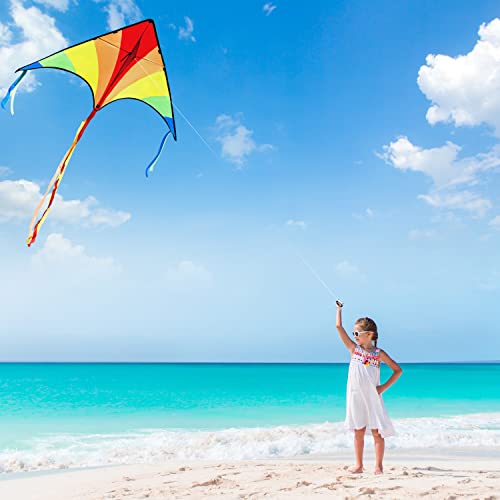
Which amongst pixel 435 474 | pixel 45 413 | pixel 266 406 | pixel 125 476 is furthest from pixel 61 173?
pixel 266 406

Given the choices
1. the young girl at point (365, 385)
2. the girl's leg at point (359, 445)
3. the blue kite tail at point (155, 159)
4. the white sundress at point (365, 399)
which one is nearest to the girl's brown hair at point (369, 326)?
the young girl at point (365, 385)

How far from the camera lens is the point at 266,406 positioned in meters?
14.8

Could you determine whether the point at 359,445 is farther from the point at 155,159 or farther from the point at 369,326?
the point at 155,159

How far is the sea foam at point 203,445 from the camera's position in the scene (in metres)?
6.78

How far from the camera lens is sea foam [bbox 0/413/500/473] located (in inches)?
267

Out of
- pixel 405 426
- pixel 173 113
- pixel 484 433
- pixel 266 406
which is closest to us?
pixel 173 113

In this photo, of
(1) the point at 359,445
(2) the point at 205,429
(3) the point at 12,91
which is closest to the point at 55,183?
(3) the point at 12,91

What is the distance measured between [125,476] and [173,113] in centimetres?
370

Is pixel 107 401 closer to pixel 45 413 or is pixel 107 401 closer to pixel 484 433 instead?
pixel 45 413

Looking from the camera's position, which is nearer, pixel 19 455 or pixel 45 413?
pixel 19 455

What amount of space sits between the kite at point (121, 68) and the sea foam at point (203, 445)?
399cm

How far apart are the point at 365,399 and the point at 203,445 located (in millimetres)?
4416

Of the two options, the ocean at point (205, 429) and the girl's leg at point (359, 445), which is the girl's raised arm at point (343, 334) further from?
the ocean at point (205, 429)

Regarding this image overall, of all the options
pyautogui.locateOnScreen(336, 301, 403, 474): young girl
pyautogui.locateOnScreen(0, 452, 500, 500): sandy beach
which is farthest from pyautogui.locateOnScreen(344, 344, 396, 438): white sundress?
pyautogui.locateOnScreen(0, 452, 500, 500): sandy beach
